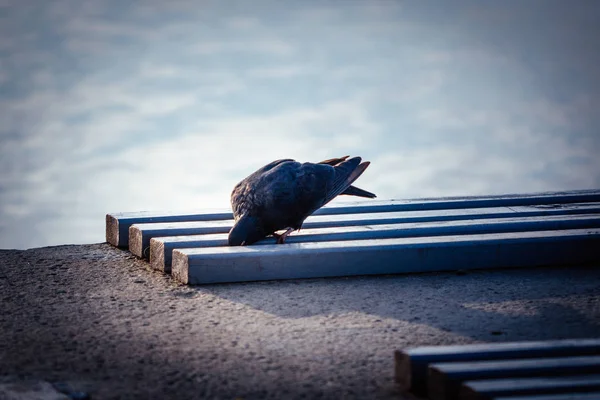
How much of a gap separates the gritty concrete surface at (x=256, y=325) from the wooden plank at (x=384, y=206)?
2.09 feet

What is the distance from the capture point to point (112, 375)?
286 cm

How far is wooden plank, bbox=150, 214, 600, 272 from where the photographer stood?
4.52m

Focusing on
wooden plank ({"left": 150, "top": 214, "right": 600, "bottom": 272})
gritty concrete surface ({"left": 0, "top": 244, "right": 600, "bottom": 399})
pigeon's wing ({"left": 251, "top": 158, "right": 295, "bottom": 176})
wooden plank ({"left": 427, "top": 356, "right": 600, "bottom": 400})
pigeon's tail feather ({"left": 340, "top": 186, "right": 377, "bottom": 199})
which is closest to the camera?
wooden plank ({"left": 427, "top": 356, "right": 600, "bottom": 400})

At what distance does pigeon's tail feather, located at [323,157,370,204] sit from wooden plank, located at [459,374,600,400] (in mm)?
2501

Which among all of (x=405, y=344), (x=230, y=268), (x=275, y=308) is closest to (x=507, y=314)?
(x=405, y=344)

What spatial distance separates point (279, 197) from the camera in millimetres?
4520

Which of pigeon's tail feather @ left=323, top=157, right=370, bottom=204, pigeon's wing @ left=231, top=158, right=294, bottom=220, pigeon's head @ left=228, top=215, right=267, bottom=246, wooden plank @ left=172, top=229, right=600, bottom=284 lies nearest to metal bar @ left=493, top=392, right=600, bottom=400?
wooden plank @ left=172, top=229, right=600, bottom=284

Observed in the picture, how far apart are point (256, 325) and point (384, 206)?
232 cm

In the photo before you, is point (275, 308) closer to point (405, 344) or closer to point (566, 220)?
point (405, 344)

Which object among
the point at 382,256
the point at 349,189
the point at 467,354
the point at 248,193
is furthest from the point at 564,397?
the point at 349,189

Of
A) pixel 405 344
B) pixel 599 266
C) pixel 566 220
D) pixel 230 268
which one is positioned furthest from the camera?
pixel 566 220

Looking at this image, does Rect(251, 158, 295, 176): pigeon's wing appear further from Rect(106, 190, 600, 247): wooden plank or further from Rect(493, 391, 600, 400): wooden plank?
Rect(493, 391, 600, 400): wooden plank

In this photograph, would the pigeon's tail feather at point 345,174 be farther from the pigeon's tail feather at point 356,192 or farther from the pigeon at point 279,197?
the pigeon's tail feather at point 356,192

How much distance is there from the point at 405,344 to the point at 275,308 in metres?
0.76
